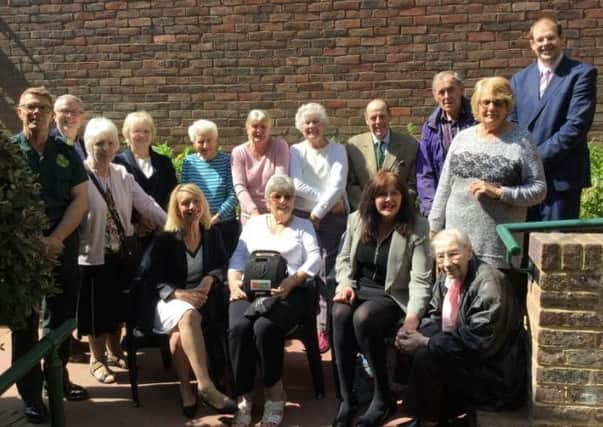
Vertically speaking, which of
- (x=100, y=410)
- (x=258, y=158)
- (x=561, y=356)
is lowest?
(x=100, y=410)

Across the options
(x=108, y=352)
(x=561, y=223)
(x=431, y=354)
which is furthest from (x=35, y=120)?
(x=561, y=223)

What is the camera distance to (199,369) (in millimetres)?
4262

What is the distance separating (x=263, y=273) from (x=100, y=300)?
1.13 metres

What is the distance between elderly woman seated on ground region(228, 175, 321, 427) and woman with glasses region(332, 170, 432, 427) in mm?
276

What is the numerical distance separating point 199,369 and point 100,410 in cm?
68

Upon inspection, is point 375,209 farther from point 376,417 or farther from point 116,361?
point 116,361

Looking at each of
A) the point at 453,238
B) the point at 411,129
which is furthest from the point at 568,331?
the point at 411,129

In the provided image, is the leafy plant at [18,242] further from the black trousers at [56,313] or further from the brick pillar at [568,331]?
the brick pillar at [568,331]

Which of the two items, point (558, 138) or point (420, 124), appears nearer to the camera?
point (558, 138)

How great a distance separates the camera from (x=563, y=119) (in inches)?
177

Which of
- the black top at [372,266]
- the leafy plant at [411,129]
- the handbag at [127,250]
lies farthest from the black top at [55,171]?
the leafy plant at [411,129]

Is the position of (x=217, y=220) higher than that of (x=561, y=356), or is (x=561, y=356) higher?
(x=217, y=220)

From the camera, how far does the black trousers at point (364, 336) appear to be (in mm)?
4074

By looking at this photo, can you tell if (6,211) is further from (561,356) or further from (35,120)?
(561,356)
